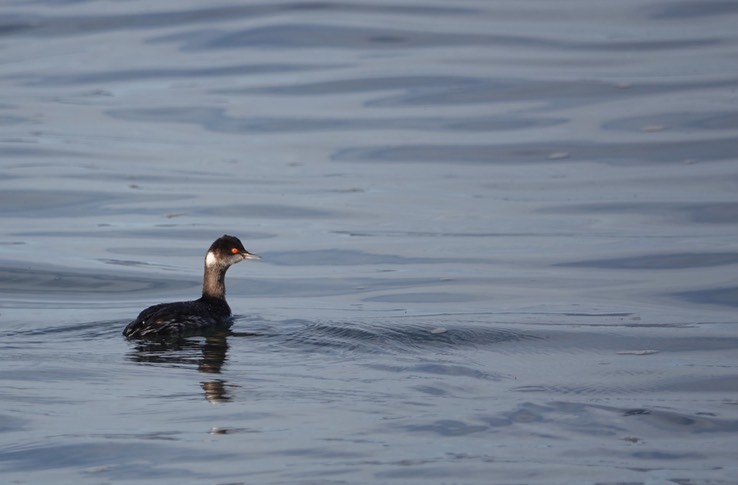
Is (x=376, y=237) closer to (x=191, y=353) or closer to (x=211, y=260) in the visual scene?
(x=211, y=260)

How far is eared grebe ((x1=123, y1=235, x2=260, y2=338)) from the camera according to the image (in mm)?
11461

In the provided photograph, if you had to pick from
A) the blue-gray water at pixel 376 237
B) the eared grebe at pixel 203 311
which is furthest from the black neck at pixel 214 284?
the blue-gray water at pixel 376 237

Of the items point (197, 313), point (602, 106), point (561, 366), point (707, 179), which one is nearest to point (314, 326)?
point (197, 313)

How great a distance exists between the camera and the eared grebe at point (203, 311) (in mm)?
11461

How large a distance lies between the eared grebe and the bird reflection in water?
165mm

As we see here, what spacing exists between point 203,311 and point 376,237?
470cm

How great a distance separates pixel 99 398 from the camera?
362 inches

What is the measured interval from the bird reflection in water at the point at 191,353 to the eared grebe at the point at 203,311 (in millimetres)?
165

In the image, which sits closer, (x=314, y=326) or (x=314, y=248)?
(x=314, y=326)

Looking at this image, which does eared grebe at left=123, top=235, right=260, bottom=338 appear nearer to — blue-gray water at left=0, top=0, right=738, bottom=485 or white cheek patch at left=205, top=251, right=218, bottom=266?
white cheek patch at left=205, top=251, right=218, bottom=266

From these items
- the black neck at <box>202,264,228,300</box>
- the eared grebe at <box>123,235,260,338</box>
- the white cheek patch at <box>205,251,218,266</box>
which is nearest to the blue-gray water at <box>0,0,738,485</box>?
the eared grebe at <box>123,235,260,338</box>

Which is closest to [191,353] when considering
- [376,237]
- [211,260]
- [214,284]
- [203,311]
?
[203,311]

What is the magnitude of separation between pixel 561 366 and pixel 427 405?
205 centimetres

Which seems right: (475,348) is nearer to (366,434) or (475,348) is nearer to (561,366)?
(561,366)
